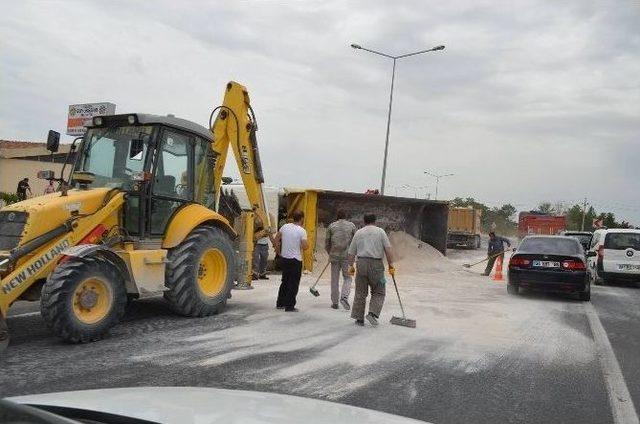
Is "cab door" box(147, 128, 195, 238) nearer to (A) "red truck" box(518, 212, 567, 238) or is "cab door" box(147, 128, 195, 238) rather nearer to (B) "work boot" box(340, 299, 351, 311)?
(B) "work boot" box(340, 299, 351, 311)

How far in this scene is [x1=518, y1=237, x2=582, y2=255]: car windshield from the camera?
13.5 meters

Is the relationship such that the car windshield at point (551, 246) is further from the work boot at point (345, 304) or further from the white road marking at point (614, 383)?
the work boot at point (345, 304)

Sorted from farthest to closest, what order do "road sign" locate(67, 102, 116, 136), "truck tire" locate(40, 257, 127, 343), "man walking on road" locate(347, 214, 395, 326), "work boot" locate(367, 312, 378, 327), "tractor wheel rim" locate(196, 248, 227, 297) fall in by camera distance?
"road sign" locate(67, 102, 116, 136), "tractor wheel rim" locate(196, 248, 227, 297), "man walking on road" locate(347, 214, 395, 326), "work boot" locate(367, 312, 378, 327), "truck tire" locate(40, 257, 127, 343)

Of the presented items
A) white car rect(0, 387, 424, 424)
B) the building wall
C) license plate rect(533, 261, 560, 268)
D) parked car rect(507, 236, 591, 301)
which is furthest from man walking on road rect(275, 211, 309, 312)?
the building wall

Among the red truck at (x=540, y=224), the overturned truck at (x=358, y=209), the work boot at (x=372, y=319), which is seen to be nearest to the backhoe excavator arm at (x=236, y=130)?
the work boot at (x=372, y=319)

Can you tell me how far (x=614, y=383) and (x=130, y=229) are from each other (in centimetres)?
628

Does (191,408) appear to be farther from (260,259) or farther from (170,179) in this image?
(260,259)

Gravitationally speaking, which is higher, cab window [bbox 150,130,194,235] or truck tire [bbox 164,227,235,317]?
cab window [bbox 150,130,194,235]

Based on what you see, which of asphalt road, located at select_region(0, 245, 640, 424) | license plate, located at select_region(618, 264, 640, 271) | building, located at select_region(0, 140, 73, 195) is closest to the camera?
asphalt road, located at select_region(0, 245, 640, 424)

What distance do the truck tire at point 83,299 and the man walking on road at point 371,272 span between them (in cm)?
347

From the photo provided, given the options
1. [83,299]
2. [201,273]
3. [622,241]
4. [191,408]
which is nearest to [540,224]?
[622,241]

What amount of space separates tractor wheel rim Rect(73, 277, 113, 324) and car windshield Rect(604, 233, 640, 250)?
15448 mm

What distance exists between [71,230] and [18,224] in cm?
59

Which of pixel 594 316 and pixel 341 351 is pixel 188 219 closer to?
pixel 341 351
